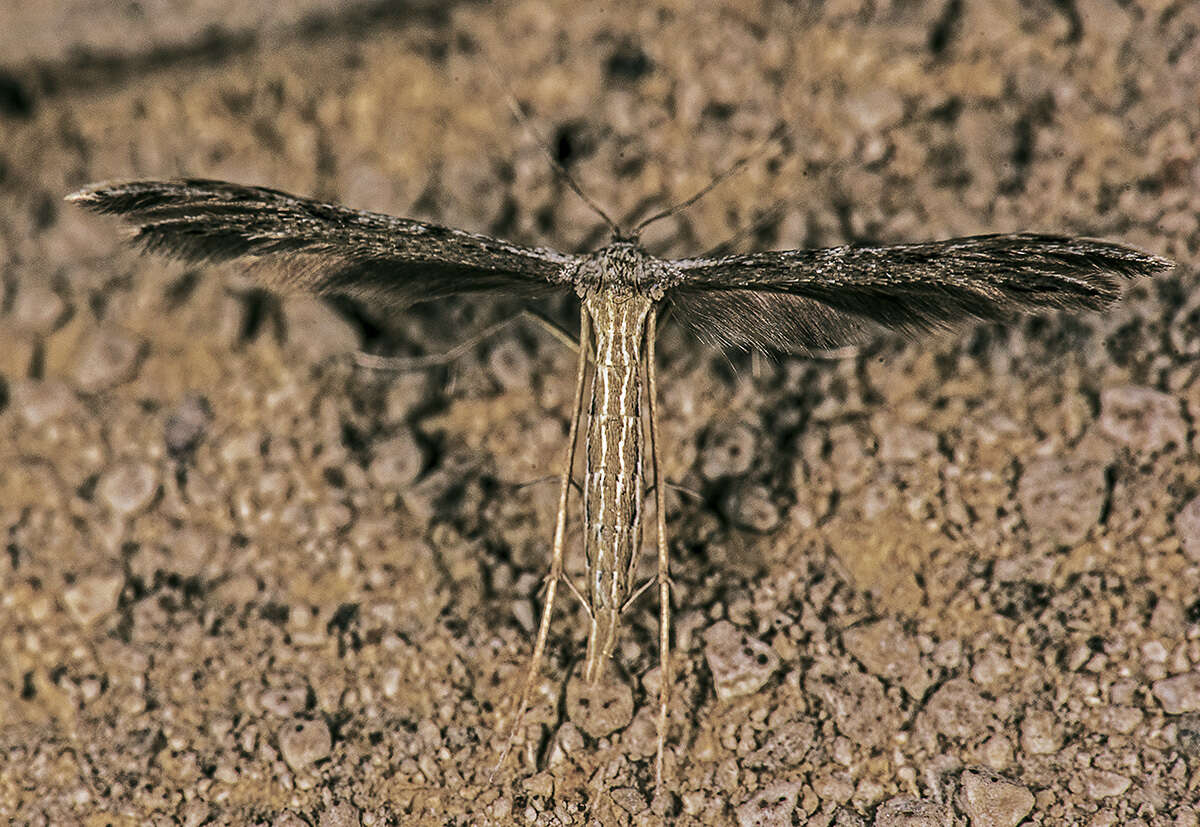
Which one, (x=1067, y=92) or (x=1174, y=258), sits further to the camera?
(x=1067, y=92)

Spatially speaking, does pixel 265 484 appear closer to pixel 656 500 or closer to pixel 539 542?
pixel 539 542

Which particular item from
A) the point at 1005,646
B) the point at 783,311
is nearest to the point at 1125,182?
the point at 783,311

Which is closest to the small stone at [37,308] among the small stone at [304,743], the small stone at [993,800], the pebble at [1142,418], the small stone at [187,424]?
the small stone at [187,424]

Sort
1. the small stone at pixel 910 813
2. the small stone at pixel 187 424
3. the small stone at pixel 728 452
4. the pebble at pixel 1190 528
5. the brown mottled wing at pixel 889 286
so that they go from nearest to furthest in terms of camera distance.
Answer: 1. the brown mottled wing at pixel 889 286
2. the small stone at pixel 910 813
3. the pebble at pixel 1190 528
4. the small stone at pixel 728 452
5. the small stone at pixel 187 424

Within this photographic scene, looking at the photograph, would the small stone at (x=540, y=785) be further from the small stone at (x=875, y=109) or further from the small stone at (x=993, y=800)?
the small stone at (x=875, y=109)

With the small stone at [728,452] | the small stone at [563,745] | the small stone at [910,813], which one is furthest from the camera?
the small stone at [728,452]

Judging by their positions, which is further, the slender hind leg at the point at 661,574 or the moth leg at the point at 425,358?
the moth leg at the point at 425,358

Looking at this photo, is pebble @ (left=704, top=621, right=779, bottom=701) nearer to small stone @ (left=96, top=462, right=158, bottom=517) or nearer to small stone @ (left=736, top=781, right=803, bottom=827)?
small stone @ (left=736, top=781, right=803, bottom=827)
